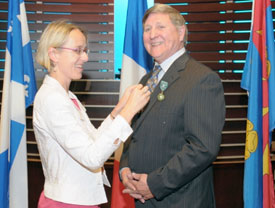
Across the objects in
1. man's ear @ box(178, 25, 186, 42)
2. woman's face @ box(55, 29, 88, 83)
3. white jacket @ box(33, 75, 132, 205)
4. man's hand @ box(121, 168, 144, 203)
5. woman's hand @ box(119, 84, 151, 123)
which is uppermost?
man's ear @ box(178, 25, 186, 42)

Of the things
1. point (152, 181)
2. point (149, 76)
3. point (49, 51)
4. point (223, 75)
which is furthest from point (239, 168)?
point (49, 51)

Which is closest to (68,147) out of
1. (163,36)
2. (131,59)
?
(163,36)

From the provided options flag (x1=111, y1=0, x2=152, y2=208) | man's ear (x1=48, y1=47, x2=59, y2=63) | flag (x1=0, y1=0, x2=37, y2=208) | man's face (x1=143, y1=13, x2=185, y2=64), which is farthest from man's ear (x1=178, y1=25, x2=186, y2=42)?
flag (x1=0, y1=0, x2=37, y2=208)

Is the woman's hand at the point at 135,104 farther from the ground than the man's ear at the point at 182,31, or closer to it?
closer to it

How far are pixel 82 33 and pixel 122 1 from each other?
2567 mm

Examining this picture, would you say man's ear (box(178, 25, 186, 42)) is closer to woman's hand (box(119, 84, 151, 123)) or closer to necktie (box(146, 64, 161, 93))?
necktie (box(146, 64, 161, 93))

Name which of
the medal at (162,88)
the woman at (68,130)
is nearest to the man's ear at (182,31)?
the medal at (162,88)

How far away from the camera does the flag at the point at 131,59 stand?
303 cm

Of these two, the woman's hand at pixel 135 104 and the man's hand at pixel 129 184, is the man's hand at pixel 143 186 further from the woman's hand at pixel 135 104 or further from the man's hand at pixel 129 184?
the woman's hand at pixel 135 104

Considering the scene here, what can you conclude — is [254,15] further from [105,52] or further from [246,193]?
[105,52]

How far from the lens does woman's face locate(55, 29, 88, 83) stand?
174cm

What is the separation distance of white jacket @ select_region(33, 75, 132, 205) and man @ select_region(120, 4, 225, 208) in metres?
0.20

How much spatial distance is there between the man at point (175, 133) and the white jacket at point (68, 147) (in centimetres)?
20

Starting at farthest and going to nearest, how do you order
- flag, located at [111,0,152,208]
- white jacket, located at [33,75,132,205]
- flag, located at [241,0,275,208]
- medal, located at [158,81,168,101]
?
flag, located at [111,0,152,208] → flag, located at [241,0,275,208] → medal, located at [158,81,168,101] → white jacket, located at [33,75,132,205]
